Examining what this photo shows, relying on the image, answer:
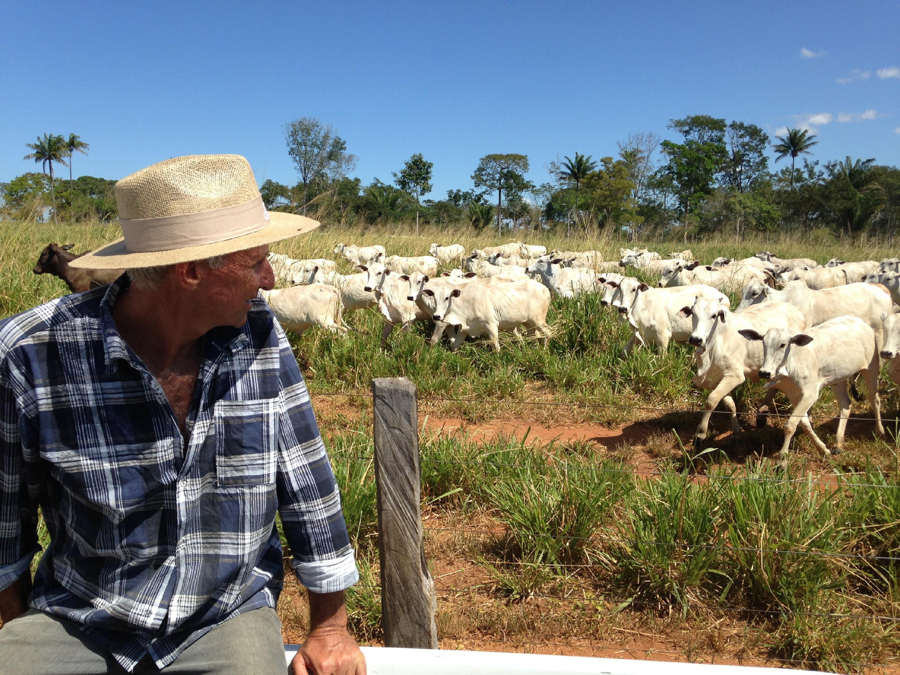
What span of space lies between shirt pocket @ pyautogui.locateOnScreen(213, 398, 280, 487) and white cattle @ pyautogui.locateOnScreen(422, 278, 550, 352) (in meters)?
8.16

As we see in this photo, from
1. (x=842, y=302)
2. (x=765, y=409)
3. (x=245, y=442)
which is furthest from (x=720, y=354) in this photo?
(x=245, y=442)

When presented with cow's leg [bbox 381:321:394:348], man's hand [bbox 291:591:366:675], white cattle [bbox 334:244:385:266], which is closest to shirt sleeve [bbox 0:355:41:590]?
man's hand [bbox 291:591:366:675]

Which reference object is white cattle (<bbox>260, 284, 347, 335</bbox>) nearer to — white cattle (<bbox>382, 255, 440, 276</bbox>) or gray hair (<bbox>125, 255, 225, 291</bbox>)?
white cattle (<bbox>382, 255, 440, 276</bbox>)

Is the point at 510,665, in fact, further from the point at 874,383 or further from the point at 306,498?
the point at 874,383

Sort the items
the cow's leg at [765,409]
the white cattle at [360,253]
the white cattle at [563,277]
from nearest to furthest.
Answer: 1. the cow's leg at [765,409]
2. the white cattle at [563,277]
3. the white cattle at [360,253]

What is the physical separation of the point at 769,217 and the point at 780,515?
42.9 meters

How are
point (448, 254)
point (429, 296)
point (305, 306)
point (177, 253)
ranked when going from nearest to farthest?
point (177, 253)
point (305, 306)
point (429, 296)
point (448, 254)

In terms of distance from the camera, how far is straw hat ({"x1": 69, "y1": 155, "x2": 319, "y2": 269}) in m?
→ 1.92

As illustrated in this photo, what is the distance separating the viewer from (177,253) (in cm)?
190

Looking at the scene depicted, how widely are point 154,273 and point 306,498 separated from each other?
2.81 feet

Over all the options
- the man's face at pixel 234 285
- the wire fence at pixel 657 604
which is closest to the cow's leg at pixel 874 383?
the wire fence at pixel 657 604

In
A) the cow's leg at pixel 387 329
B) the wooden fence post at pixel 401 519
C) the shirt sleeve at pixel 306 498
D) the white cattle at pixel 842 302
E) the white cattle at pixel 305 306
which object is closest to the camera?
the shirt sleeve at pixel 306 498

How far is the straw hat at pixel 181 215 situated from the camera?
1.92m

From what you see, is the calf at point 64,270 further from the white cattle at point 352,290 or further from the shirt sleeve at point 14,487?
the shirt sleeve at point 14,487
